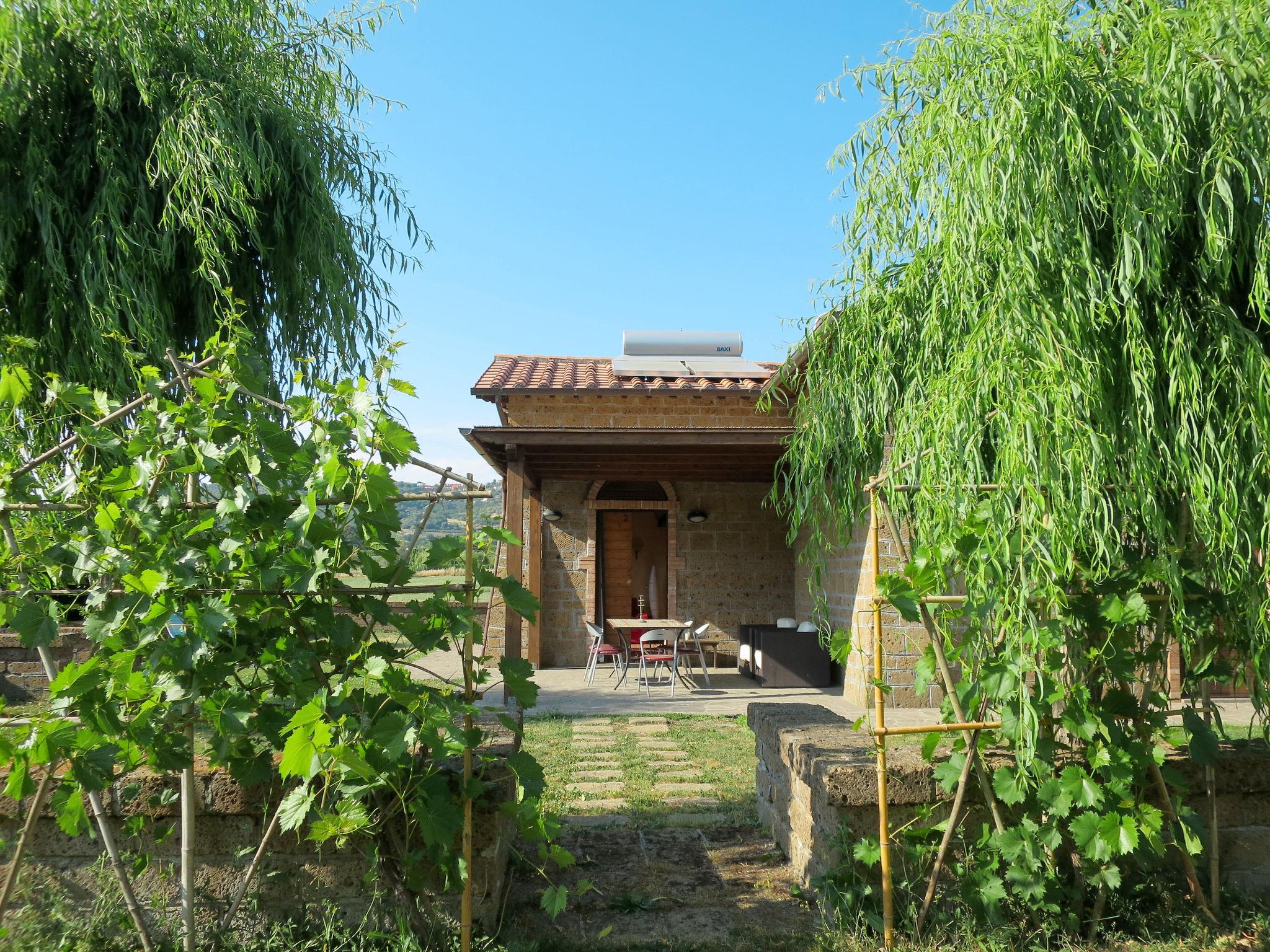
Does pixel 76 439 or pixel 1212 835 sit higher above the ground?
pixel 76 439

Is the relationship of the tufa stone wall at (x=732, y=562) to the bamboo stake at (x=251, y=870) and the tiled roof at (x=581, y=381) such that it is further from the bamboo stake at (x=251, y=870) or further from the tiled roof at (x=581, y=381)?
the bamboo stake at (x=251, y=870)

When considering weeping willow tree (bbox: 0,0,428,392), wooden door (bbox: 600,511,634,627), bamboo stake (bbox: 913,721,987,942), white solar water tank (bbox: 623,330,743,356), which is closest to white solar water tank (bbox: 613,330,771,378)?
white solar water tank (bbox: 623,330,743,356)

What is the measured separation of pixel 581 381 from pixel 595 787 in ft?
23.8

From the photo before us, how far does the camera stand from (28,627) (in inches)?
97.8

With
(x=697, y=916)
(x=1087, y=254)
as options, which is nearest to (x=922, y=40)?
(x=1087, y=254)

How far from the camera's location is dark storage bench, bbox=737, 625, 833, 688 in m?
9.73

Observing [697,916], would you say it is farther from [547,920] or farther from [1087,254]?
[1087,254]

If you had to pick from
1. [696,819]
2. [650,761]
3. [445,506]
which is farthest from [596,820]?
[445,506]

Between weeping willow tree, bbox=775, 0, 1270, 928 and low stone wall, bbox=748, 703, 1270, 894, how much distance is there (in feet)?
0.81

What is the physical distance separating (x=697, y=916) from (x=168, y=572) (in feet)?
6.84

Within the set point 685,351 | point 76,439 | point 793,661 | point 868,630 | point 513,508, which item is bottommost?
point 793,661

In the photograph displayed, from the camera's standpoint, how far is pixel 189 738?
263 cm

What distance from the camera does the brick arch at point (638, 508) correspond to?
11.8m

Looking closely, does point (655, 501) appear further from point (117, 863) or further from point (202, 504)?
point (117, 863)
